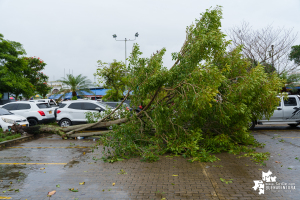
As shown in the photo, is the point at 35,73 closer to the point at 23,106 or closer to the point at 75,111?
the point at 23,106

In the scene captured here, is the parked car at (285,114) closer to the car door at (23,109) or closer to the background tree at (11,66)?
the car door at (23,109)

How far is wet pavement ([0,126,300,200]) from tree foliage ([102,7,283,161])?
57 centimetres

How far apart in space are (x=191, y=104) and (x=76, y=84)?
2082 centimetres

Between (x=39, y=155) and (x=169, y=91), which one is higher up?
(x=169, y=91)

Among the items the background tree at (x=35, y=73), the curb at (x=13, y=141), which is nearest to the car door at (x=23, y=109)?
the curb at (x=13, y=141)

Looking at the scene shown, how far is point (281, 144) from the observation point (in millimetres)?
10359

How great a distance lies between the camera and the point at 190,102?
7578 mm

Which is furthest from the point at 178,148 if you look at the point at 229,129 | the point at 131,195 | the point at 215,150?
the point at 131,195

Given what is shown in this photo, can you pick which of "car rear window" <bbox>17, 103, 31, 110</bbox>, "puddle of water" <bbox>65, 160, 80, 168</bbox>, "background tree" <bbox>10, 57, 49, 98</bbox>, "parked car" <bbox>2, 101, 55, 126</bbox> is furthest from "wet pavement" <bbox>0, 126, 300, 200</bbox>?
"background tree" <bbox>10, 57, 49, 98</bbox>

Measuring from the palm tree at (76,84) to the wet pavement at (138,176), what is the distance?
17.8 metres

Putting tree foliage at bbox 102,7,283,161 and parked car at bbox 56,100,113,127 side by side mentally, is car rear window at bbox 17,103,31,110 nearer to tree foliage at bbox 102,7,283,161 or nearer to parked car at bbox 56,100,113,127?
parked car at bbox 56,100,113,127

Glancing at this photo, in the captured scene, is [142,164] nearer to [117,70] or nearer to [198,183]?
[198,183]

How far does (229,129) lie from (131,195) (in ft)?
17.5

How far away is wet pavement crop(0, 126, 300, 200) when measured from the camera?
5.20 metres
